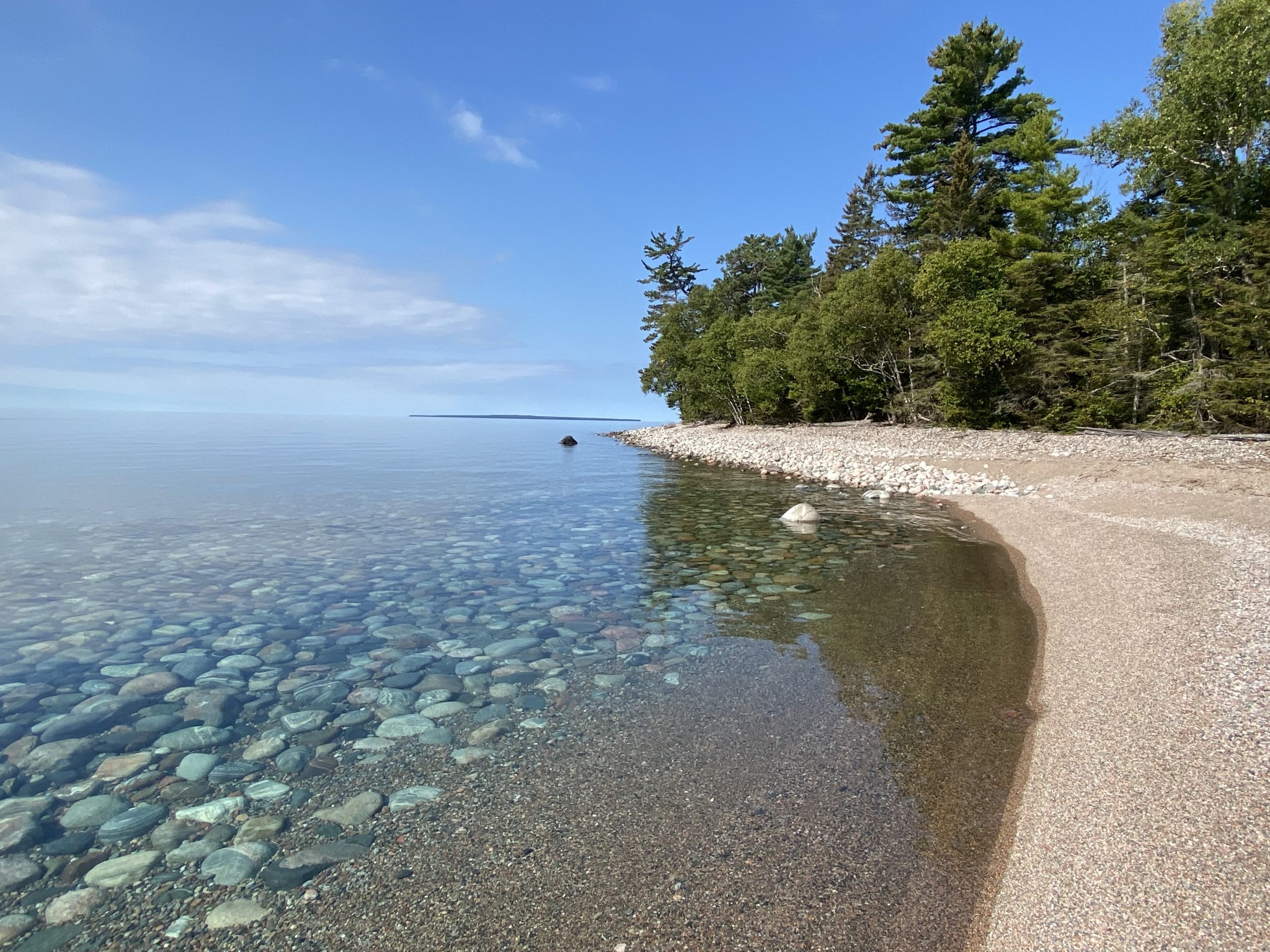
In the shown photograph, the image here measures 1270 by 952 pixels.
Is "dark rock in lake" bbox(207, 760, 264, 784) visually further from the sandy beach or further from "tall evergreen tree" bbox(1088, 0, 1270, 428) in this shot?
"tall evergreen tree" bbox(1088, 0, 1270, 428)

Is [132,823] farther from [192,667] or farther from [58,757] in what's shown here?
[192,667]

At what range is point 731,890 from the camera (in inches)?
104

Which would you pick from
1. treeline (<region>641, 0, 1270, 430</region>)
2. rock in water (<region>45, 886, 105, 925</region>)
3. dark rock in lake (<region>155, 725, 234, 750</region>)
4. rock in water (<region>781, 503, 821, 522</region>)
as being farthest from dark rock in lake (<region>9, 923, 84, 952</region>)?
treeline (<region>641, 0, 1270, 430</region>)

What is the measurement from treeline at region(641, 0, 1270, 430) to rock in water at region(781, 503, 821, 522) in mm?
16057

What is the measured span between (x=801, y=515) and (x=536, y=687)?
855 cm

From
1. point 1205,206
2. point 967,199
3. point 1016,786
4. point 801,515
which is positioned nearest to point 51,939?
point 1016,786

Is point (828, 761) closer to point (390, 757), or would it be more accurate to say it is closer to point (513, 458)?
point (390, 757)

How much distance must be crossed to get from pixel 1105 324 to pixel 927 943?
2702cm

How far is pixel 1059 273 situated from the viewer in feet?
88.9

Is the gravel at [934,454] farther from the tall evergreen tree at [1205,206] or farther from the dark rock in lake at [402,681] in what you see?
the dark rock in lake at [402,681]

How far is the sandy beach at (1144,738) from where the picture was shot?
2.27 m

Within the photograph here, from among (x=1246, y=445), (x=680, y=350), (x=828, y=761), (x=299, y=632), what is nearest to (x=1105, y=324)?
(x=1246, y=445)

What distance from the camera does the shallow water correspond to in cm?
285

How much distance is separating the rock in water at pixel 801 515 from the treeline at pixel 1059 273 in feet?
52.7
